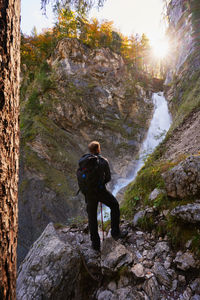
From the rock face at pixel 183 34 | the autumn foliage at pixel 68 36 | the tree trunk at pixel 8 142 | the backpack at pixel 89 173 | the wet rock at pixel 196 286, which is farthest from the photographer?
the autumn foliage at pixel 68 36

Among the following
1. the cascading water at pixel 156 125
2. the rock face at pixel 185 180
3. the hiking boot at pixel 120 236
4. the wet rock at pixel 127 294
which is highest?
the cascading water at pixel 156 125

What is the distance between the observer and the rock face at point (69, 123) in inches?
392

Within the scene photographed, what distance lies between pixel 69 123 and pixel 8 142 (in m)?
13.9

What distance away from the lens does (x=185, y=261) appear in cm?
198

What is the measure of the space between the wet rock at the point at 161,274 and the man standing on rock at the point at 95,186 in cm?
78

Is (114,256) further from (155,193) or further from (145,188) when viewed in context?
(145,188)

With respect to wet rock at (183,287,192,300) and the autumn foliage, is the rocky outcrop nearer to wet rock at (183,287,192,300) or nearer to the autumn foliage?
wet rock at (183,287,192,300)

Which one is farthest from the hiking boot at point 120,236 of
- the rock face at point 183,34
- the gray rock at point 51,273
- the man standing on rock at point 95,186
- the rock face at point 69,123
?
the rock face at point 183,34

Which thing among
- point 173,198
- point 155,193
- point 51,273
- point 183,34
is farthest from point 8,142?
point 183,34

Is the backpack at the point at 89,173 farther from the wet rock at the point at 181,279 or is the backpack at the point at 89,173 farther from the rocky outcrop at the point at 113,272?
the wet rock at the point at 181,279

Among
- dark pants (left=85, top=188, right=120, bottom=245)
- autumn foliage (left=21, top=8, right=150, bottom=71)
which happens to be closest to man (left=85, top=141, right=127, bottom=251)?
dark pants (left=85, top=188, right=120, bottom=245)

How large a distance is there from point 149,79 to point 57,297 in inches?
908

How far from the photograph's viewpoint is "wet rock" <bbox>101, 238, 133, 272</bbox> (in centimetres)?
228

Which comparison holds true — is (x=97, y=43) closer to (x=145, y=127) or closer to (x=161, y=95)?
(x=161, y=95)
